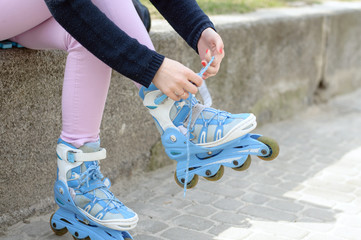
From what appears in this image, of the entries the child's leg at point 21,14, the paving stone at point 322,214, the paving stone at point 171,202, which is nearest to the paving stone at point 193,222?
the paving stone at point 171,202

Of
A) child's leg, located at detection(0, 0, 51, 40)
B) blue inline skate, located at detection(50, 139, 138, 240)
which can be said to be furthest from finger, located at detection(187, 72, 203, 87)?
child's leg, located at detection(0, 0, 51, 40)

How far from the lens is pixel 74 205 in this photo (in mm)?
1961

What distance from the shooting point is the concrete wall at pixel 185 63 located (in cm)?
229

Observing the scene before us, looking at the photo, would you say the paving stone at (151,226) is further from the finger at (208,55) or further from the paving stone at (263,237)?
the finger at (208,55)

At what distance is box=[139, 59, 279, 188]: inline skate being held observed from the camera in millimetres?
1954

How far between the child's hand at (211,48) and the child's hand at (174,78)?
0.29m

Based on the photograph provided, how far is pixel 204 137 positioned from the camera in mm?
1982

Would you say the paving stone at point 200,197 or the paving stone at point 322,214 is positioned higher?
the paving stone at point 322,214

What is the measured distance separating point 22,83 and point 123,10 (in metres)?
0.66

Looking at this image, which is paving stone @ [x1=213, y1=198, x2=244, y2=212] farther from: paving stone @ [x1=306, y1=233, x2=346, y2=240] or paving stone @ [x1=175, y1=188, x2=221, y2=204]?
paving stone @ [x1=306, y1=233, x2=346, y2=240]

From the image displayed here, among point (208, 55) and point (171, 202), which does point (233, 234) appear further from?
point (208, 55)

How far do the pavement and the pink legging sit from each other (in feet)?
1.89

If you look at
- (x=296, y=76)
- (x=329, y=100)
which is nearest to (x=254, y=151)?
(x=296, y=76)

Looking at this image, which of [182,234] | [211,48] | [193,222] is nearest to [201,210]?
[193,222]
